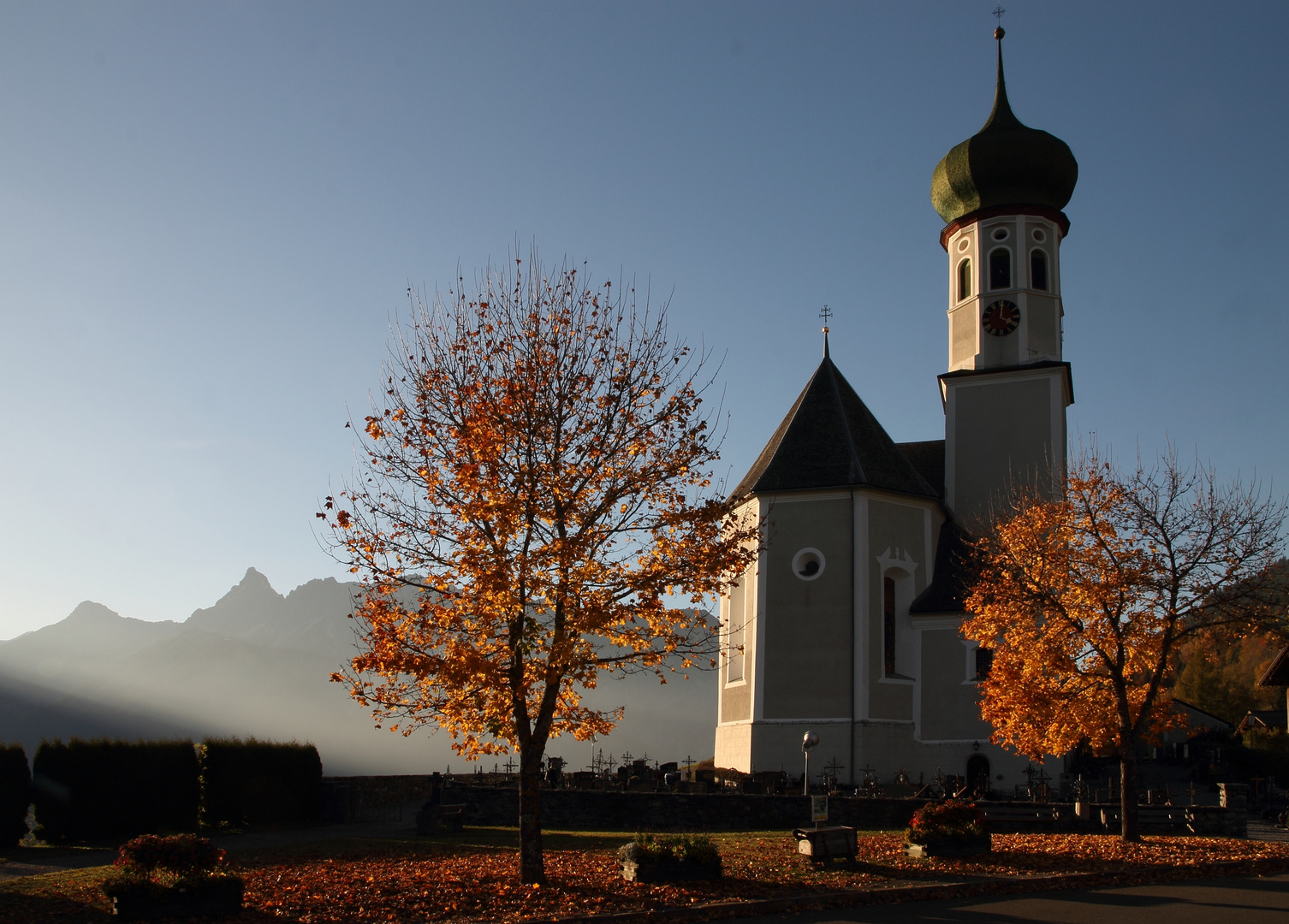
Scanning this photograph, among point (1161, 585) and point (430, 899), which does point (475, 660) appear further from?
point (1161, 585)

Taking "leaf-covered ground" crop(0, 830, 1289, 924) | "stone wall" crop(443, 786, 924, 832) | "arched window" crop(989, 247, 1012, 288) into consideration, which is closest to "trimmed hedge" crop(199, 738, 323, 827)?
"leaf-covered ground" crop(0, 830, 1289, 924)

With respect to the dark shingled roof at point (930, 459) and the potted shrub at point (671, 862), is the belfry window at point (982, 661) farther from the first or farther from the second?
the potted shrub at point (671, 862)

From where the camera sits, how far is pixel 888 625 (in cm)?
3322

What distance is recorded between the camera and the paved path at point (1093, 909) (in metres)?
12.7

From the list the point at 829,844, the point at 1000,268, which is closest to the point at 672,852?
the point at 829,844

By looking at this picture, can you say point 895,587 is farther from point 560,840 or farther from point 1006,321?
point 560,840

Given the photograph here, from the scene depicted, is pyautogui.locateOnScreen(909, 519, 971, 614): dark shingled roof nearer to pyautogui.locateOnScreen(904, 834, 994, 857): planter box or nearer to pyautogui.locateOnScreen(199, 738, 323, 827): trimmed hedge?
pyautogui.locateOnScreen(904, 834, 994, 857): planter box

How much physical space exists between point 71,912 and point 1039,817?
17.3 m

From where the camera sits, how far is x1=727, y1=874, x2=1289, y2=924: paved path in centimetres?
1274

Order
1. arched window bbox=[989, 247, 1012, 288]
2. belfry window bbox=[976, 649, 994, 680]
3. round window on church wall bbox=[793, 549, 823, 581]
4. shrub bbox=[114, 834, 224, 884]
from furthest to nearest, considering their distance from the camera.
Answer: arched window bbox=[989, 247, 1012, 288] → round window on church wall bbox=[793, 549, 823, 581] → belfry window bbox=[976, 649, 994, 680] → shrub bbox=[114, 834, 224, 884]

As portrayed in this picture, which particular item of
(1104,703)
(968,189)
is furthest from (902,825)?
(968,189)

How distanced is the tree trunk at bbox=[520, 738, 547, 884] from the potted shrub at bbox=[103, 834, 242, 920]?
3.66 metres

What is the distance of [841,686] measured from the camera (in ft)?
104

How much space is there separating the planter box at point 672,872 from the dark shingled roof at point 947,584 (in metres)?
18.9
